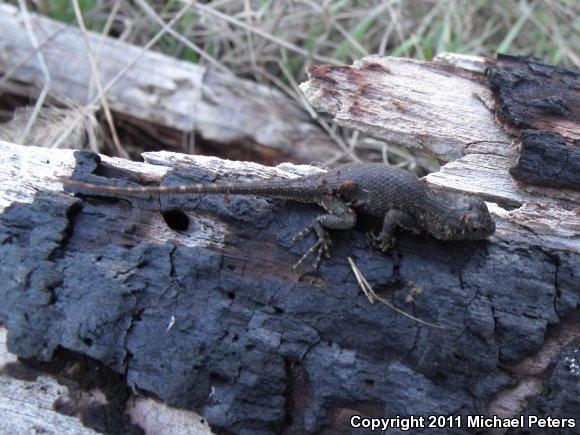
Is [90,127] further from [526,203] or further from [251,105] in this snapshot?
[526,203]

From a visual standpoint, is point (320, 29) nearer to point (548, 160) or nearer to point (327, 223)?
point (548, 160)

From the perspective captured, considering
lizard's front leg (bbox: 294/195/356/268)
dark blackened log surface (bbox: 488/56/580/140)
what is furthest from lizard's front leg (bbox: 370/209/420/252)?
dark blackened log surface (bbox: 488/56/580/140)

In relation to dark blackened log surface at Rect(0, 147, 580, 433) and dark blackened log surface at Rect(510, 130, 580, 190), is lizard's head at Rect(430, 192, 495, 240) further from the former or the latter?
dark blackened log surface at Rect(510, 130, 580, 190)

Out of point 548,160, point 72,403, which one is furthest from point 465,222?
point 72,403

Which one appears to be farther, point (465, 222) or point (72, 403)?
point (465, 222)

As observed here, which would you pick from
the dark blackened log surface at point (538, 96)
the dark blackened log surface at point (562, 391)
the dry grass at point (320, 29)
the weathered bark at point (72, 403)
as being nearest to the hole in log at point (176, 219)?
the weathered bark at point (72, 403)

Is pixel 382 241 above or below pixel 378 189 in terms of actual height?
below

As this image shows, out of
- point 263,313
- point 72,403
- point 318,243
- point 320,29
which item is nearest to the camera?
point 72,403

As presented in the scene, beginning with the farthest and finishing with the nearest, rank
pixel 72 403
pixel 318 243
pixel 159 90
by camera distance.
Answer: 1. pixel 159 90
2. pixel 318 243
3. pixel 72 403
